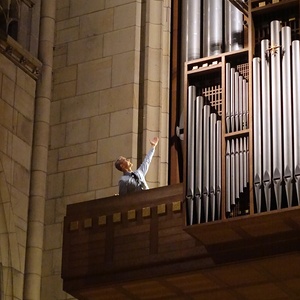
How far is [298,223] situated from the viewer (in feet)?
42.0

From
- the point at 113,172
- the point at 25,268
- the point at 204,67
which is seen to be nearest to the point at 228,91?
the point at 204,67

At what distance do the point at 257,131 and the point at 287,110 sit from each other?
384 millimetres

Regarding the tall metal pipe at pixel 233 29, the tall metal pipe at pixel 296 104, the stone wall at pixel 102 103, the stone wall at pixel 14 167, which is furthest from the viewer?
the stone wall at pixel 102 103

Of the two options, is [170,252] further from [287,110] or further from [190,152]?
[287,110]

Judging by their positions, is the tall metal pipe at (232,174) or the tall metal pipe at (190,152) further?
the tall metal pipe at (190,152)

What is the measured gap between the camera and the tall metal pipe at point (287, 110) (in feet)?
42.3

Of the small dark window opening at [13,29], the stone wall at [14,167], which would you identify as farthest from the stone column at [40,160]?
the small dark window opening at [13,29]

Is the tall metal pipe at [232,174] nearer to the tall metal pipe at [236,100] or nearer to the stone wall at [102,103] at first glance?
the tall metal pipe at [236,100]

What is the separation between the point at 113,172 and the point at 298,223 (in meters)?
4.11

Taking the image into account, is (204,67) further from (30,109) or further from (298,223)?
(30,109)

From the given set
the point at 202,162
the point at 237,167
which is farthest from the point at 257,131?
the point at 202,162

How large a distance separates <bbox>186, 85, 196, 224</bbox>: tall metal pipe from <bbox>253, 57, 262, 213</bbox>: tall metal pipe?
74cm

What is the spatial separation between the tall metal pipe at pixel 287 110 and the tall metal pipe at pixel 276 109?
0.17ft

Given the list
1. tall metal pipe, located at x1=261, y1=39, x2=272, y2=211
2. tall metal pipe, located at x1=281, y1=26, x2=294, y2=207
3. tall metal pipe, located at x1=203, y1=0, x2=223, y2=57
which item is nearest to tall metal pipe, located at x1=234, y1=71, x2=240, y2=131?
tall metal pipe, located at x1=261, y1=39, x2=272, y2=211
